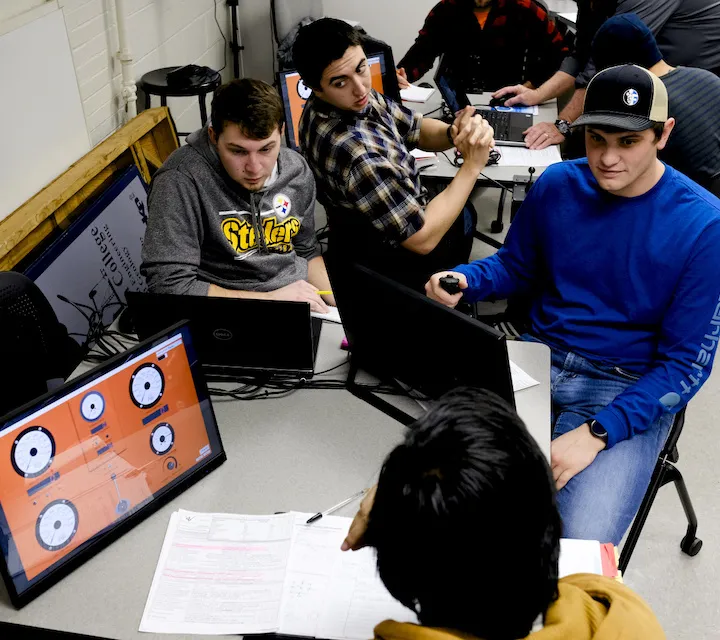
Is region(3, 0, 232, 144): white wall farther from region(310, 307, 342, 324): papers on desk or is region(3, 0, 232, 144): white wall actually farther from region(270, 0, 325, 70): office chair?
region(310, 307, 342, 324): papers on desk

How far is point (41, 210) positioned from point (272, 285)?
3.53 ft

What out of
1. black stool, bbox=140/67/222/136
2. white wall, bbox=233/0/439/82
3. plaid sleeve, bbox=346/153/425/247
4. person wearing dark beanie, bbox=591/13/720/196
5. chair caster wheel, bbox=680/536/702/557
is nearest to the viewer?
plaid sleeve, bbox=346/153/425/247

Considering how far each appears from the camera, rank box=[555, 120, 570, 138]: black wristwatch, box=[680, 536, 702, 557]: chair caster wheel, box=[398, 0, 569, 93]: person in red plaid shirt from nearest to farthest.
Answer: box=[680, 536, 702, 557]: chair caster wheel, box=[555, 120, 570, 138]: black wristwatch, box=[398, 0, 569, 93]: person in red plaid shirt

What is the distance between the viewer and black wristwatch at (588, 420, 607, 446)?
1632mm

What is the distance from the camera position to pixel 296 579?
124cm

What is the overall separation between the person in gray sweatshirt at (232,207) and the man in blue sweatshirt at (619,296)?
19.9 inches

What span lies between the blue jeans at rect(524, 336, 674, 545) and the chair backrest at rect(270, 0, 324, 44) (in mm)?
3590

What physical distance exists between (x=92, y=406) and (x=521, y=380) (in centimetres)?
95

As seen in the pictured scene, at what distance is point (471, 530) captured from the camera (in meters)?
0.74

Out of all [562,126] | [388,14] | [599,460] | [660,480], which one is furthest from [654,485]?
[388,14]

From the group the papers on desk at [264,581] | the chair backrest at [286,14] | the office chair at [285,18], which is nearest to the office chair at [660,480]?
the papers on desk at [264,581]

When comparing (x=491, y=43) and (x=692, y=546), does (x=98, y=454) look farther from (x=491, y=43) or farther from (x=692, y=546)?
(x=491, y=43)

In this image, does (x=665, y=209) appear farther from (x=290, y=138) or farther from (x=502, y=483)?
(x=290, y=138)

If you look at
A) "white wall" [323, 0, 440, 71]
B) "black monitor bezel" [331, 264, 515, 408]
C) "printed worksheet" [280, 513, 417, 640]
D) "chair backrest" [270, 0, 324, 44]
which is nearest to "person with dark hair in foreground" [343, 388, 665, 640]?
"printed worksheet" [280, 513, 417, 640]
